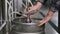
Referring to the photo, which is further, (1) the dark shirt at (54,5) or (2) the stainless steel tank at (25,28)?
(2) the stainless steel tank at (25,28)

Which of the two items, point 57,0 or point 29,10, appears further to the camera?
point 29,10

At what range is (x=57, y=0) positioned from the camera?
1.95 ft

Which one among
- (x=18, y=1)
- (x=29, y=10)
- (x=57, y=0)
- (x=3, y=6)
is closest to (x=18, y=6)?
(x=18, y=1)

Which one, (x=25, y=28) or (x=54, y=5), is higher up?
(x=54, y=5)

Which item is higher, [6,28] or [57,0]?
[57,0]

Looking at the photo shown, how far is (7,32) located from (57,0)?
0.86 metres

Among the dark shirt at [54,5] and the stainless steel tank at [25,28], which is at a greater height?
the dark shirt at [54,5]

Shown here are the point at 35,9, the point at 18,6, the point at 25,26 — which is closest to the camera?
the point at 35,9

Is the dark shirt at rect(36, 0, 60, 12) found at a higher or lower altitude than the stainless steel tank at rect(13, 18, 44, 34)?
higher

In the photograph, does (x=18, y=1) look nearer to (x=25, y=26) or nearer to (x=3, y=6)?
(x=3, y=6)

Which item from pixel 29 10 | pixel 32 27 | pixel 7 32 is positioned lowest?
pixel 7 32

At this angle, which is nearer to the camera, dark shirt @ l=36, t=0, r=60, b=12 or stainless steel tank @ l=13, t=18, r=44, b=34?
dark shirt @ l=36, t=0, r=60, b=12

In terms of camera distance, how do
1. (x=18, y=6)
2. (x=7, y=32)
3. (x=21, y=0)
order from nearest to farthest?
1. (x=7, y=32)
2. (x=21, y=0)
3. (x=18, y=6)

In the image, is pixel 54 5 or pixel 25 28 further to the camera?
→ pixel 25 28
